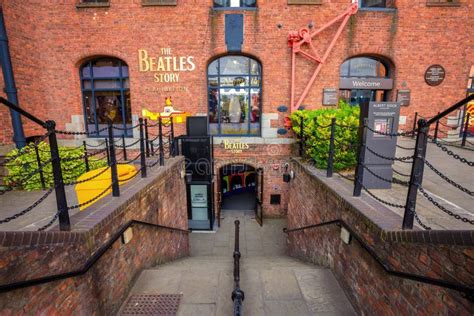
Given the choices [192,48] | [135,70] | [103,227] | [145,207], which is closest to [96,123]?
[135,70]

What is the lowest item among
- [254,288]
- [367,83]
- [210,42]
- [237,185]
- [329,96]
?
[237,185]

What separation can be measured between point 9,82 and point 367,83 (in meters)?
12.2

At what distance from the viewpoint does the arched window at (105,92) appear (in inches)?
372

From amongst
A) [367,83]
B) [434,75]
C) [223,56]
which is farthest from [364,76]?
[223,56]

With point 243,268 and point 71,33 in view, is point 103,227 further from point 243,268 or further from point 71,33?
point 71,33

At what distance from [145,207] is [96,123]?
7.21 m

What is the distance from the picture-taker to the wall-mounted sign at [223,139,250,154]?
9562 mm

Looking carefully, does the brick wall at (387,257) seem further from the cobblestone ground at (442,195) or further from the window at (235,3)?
the window at (235,3)

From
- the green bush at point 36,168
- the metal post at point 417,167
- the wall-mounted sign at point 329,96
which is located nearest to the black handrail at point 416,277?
the metal post at point 417,167

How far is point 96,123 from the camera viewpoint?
9.93m

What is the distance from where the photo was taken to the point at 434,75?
920 centimetres

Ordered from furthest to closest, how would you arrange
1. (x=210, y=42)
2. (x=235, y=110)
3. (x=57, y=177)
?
(x=235, y=110) < (x=210, y=42) < (x=57, y=177)

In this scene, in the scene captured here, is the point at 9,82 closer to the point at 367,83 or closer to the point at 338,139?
the point at 338,139

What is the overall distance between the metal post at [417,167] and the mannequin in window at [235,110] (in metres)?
7.58
